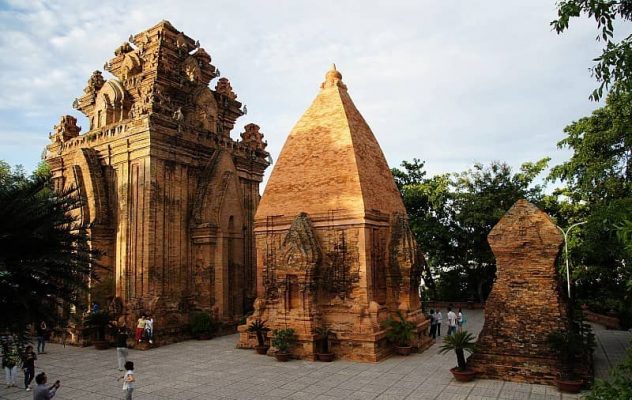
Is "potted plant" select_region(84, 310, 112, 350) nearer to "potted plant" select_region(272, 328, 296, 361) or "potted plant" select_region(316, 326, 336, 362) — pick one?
"potted plant" select_region(272, 328, 296, 361)

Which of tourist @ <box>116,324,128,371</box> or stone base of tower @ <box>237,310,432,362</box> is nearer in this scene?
tourist @ <box>116,324,128,371</box>

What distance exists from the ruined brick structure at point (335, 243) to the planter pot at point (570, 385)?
5.05 metres

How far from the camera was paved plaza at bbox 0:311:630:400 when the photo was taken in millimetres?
10141

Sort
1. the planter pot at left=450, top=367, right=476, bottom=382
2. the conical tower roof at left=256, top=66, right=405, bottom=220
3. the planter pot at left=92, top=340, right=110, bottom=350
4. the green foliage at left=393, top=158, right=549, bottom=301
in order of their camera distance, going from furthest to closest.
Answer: the green foliage at left=393, top=158, right=549, bottom=301
the planter pot at left=92, top=340, right=110, bottom=350
the conical tower roof at left=256, top=66, right=405, bottom=220
the planter pot at left=450, top=367, right=476, bottom=382

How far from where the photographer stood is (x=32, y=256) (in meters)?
6.46

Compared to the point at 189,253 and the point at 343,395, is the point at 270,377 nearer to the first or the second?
the point at 343,395

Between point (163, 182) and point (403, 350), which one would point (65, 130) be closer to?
point (163, 182)

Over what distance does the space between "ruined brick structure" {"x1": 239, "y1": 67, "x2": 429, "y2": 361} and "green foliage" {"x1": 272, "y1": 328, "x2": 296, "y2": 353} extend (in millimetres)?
300

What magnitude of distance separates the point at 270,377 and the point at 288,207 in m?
5.87

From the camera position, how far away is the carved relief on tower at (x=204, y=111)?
2149 cm

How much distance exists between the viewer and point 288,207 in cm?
1585

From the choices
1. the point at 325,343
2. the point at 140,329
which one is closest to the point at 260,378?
the point at 325,343

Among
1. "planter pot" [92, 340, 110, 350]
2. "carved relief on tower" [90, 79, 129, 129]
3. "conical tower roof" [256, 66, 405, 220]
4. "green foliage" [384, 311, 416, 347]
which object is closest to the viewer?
"green foliage" [384, 311, 416, 347]

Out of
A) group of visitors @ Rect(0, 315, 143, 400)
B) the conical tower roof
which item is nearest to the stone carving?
the conical tower roof
